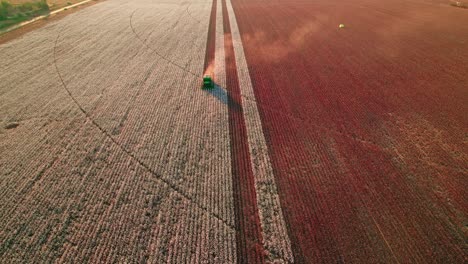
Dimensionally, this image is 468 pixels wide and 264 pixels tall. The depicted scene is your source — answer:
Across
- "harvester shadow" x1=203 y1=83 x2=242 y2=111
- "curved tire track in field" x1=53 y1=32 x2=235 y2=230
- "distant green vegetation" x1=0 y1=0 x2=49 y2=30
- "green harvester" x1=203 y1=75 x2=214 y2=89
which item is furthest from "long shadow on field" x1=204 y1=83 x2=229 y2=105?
"distant green vegetation" x1=0 y1=0 x2=49 y2=30

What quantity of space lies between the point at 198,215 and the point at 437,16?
92.0ft

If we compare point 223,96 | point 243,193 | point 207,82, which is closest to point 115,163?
point 243,193

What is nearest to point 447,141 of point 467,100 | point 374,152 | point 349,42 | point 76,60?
point 374,152

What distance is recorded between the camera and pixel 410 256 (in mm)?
5062

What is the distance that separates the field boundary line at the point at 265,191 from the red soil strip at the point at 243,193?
0.14 metres

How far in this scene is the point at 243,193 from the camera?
6.48m

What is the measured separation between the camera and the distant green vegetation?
23.2m

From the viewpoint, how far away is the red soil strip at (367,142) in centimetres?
544

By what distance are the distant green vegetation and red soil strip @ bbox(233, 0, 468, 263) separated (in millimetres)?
23278

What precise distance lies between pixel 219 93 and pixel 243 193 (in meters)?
5.64

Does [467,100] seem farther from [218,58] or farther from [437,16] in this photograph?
[437,16]

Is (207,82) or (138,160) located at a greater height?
(207,82)

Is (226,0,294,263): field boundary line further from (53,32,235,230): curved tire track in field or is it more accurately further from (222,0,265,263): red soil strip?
(53,32,235,230): curved tire track in field

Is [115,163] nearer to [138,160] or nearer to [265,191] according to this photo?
[138,160]
